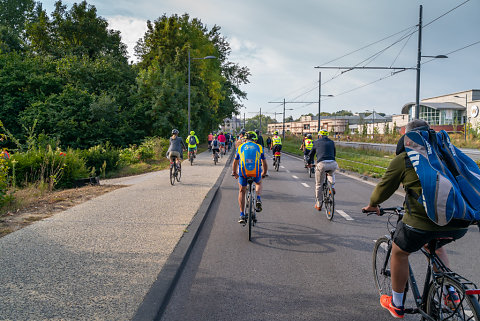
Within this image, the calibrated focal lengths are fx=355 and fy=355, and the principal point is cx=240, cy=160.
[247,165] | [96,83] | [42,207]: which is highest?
[96,83]

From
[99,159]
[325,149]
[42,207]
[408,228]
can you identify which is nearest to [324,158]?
[325,149]

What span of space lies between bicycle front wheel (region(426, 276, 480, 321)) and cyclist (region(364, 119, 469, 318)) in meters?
0.03

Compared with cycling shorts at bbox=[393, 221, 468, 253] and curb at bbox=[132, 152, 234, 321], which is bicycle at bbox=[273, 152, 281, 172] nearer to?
curb at bbox=[132, 152, 234, 321]

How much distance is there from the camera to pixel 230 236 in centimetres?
601

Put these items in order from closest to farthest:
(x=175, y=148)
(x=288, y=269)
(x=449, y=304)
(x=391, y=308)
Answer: (x=449, y=304), (x=391, y=308), (x=288, y=269), (x=175, y=148)

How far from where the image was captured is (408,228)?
8.76 ft

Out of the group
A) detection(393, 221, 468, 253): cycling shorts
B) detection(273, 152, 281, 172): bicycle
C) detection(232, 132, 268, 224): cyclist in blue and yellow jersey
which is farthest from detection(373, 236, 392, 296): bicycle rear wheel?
detection(273, 152, 281, 172): bicycle

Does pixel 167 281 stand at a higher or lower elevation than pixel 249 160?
lower

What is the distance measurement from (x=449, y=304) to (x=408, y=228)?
1.86 ft

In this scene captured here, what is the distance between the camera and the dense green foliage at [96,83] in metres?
26.0

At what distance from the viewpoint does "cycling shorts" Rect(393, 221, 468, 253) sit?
8.43ft

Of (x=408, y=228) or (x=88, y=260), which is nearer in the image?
(x=408, y=228)

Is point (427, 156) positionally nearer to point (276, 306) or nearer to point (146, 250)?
point (276, 306)

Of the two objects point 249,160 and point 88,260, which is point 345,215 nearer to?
point 249,160
